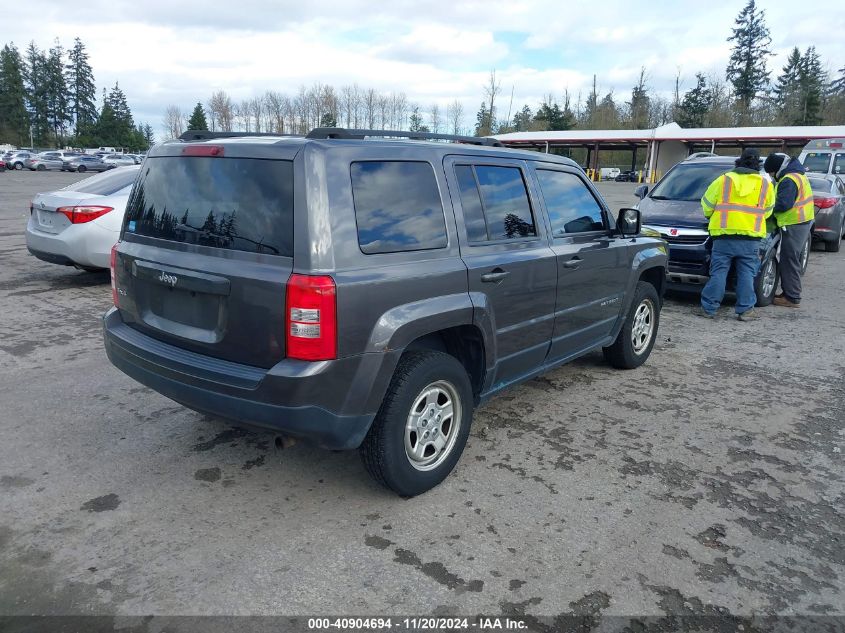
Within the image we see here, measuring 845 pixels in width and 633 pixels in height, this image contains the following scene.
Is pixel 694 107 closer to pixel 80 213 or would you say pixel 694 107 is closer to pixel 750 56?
pixel 750 56

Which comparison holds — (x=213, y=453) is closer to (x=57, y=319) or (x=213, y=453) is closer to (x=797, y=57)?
(x=57, y=319)

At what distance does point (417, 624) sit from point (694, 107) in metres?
83.6

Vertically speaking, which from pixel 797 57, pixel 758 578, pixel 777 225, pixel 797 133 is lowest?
pixel 758 578

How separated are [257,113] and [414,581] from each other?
10022 cm

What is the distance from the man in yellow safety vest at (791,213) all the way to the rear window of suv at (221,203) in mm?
7457

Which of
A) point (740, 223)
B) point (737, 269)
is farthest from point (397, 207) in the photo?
point (737, 269)

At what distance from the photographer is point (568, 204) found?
468 centimetres

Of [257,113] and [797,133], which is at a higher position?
[257,113]

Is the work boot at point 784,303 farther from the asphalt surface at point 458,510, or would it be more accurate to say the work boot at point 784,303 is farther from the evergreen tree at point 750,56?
the evergreen tree at point 750,56

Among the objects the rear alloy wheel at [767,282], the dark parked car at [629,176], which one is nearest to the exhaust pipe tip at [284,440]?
the rear alloy wheel at [767,282]

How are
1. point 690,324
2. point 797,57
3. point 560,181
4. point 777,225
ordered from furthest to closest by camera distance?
1. point 797,57
2. point 777,225
3. point 690,324
4. point 560,181

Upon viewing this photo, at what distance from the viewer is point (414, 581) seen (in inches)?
110

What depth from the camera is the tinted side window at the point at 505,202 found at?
12.6 ft

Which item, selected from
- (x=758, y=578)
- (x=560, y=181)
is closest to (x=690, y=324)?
(x=560, y=181)
